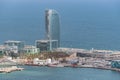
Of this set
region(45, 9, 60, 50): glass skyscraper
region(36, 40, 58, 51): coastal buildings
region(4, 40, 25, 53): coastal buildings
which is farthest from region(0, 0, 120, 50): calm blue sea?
region(4, 40, 25, 53): coastal buildings

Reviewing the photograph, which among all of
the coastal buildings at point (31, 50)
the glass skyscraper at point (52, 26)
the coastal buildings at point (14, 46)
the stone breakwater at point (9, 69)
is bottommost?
the stone breakwater at point (9, 69)

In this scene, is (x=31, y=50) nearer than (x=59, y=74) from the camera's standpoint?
No

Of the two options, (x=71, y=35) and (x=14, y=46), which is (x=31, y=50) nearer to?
(x=14, y=46)

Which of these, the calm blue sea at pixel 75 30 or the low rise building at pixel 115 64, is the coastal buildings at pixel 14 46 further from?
the low rise building at pixel 115 64

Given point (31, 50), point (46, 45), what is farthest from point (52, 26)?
point (31, 50)

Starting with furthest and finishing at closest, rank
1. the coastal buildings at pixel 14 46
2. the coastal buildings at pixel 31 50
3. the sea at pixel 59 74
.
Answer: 1. the coastal buildings at pixel 31 50
2. the coastal buildings at pixel 14 46
3. the sea at pixel 59 74

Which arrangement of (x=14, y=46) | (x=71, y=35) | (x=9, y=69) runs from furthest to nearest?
(x=71, y=35) < (x=14, y=46) < (x=9, y=69)

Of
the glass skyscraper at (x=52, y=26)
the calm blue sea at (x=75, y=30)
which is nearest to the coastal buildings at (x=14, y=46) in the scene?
the glass skyscraper at (x=52, y=26)

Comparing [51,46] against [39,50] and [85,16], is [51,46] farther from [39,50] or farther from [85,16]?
[85,16]
